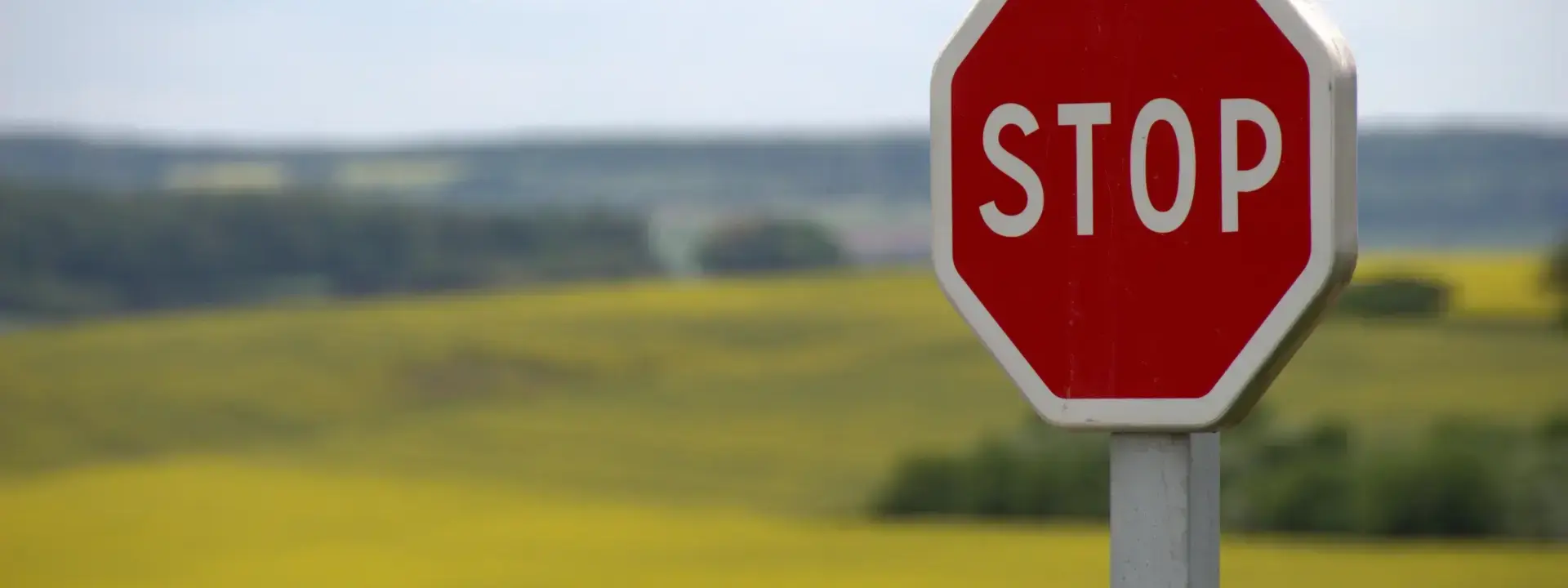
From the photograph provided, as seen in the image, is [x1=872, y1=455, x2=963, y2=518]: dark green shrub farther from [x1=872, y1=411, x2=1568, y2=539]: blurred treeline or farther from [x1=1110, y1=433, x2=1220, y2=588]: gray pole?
[x1=1110, y1=433, x2=1220, y2=588]: gray pole

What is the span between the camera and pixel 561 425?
15594 mm

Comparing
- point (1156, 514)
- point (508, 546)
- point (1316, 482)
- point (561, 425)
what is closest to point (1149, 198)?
point (1156, 514)

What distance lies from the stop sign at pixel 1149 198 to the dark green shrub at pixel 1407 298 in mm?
12813

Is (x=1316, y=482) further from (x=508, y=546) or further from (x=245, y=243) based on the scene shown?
(x=245, y=243)

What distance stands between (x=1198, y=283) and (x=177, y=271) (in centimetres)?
1523

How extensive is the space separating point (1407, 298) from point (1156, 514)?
13468mm

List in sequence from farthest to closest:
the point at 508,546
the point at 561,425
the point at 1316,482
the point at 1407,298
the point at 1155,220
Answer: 1. the point at 561,425
2. the point at 1407,298
3. the point at 1316,482
4. the point at 508,546
5. the point at 1155,220

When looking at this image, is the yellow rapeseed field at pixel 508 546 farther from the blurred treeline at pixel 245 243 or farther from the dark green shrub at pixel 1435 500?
the blurred treeline at pixel 245 243

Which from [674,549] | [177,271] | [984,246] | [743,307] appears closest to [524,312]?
[743,307]

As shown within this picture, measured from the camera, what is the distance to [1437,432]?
13445 mm

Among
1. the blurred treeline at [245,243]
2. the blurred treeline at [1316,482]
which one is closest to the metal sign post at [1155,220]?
the blurred treeline at [1316,482]

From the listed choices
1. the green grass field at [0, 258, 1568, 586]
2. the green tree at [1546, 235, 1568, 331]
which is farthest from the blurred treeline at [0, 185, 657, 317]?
the green tree at [1546, 235, 1568, 331]

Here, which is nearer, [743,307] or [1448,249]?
[1448,249]

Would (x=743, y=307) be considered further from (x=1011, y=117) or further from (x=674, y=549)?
(x=1011, y=117)
